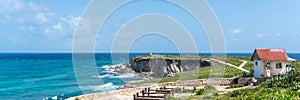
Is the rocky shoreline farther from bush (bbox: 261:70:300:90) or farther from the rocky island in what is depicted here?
bush (bbox: 261:70:300:90)

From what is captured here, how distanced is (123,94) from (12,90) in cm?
3496

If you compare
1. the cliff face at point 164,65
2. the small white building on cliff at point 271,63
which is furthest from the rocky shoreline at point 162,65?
the small white building on cliff at point 271,63

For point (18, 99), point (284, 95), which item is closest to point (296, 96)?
point (284, 95)

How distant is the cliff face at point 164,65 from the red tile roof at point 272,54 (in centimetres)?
3256

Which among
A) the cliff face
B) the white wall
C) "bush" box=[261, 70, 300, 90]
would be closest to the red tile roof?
the white wall

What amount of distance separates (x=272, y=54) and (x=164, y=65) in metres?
43.1

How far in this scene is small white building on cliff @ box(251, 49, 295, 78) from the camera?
35500 mm

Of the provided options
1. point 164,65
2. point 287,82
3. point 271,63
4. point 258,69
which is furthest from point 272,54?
point 164,65

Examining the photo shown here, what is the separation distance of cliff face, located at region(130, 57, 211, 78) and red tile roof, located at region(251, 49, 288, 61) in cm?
3256

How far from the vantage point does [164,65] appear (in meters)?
78.2

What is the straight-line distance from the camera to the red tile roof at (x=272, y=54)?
117ft

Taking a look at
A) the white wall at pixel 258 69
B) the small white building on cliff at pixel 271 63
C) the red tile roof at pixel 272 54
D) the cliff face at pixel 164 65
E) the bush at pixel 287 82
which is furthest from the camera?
the cliff face at pixel 164 65

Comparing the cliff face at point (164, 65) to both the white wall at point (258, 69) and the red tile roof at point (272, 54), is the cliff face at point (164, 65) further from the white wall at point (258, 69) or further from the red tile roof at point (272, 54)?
the red tile roof at point (272, 54)

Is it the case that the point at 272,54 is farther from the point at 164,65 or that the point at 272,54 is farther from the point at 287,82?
the point at 164,65
